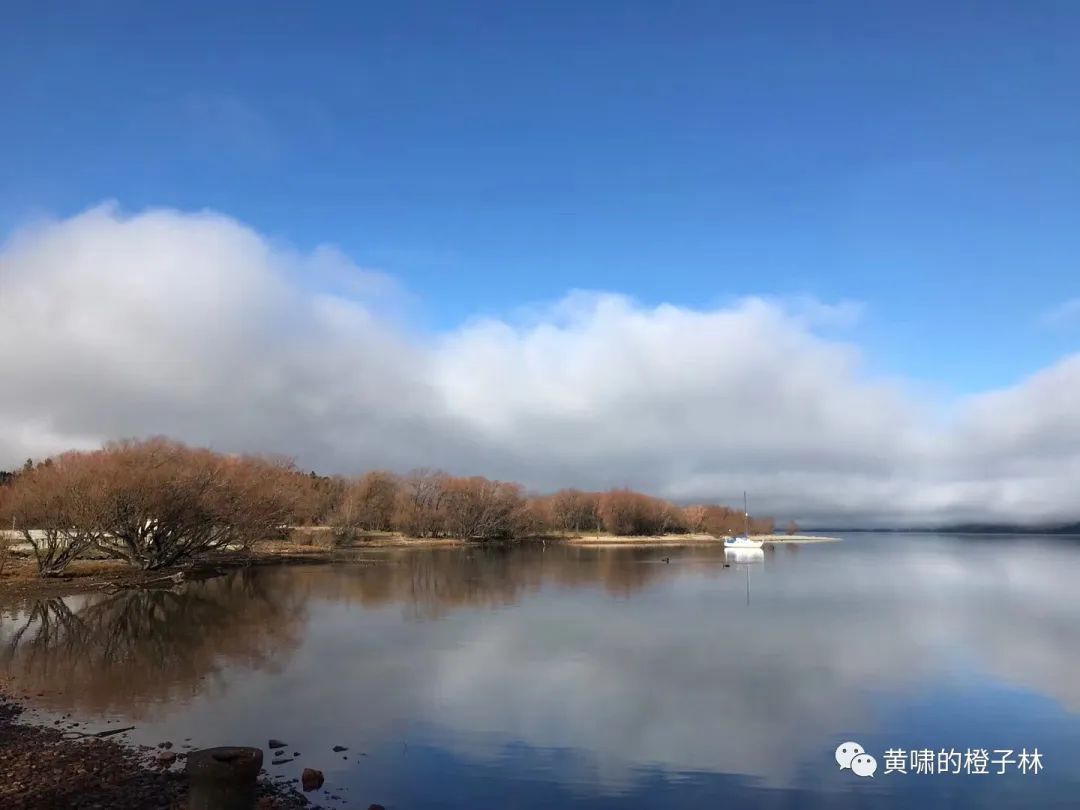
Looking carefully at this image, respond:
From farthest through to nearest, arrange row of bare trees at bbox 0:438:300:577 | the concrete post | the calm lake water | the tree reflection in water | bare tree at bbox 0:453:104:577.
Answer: row of bare trees at bbox 0:438:300:577 → bare tree at bbox 0:453:104:577 → the tree reflection in water → the calm lake water → the concrete post

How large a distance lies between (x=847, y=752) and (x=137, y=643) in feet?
66.8

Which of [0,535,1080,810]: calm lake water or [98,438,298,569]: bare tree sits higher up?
[98,438,298,569]: bare tree

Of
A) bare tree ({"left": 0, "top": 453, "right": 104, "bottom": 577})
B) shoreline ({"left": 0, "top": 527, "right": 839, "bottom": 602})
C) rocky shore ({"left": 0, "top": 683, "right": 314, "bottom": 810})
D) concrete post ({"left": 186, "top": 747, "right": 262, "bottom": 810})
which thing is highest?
bare tree ({"left": 0, "top": 453, "right": 104, "bottom": 577})

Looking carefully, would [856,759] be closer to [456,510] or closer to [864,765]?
[864,765]

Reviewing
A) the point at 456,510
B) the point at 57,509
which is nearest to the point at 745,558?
the point at 456,510

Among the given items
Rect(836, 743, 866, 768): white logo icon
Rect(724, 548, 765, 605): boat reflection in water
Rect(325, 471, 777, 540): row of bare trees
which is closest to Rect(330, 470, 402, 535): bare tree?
Rect(325, 471, 777, 540): row of bare trees

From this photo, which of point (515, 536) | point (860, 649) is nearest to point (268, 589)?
point (860, 649)

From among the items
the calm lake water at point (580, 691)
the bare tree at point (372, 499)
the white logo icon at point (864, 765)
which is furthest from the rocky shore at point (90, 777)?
the bare tree at point (372, 499)

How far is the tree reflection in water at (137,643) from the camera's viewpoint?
16219mm

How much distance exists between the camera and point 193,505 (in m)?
47.0

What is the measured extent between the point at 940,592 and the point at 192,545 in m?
50.6

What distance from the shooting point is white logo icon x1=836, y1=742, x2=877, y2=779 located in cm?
1192

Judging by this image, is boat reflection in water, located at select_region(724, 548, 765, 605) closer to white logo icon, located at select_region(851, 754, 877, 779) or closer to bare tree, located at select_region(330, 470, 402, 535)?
white logo icon, located at select_region(851, 754, 877, 779)

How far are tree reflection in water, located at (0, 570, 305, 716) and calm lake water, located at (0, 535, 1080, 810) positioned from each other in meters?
0.12
